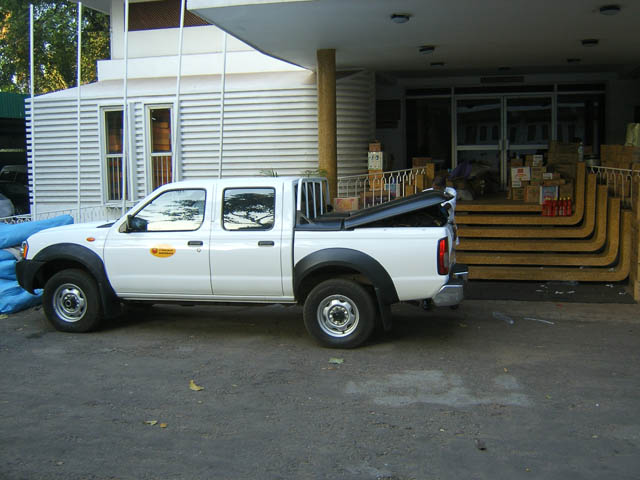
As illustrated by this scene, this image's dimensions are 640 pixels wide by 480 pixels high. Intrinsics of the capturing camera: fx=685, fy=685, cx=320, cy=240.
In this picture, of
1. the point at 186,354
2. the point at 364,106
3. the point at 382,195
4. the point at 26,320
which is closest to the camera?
the point at 186,354

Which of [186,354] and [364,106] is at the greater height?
[364,106]

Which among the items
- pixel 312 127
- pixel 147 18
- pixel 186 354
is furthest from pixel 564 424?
pixel 147 18

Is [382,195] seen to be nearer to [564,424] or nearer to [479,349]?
[479,349]

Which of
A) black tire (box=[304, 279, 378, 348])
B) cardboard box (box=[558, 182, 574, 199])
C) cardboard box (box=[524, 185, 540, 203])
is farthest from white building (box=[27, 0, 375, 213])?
black tire (box=[304, 279, 378, 348])

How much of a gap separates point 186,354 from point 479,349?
122 inches

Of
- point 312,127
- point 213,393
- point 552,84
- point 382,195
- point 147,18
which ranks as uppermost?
point 147,18

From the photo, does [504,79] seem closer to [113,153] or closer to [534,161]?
[534,161]

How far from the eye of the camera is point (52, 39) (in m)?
27.7

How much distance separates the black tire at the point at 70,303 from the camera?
7.98 metres

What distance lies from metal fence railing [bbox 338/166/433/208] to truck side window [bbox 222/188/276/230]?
175 inches

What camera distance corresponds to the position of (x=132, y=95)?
578 inches

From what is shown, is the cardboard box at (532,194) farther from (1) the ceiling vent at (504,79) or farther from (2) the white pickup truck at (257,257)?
(2) the white pickup truck at (257,257)

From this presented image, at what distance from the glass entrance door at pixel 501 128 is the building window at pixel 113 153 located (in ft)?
25.6

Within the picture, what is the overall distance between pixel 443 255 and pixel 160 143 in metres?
9.43
